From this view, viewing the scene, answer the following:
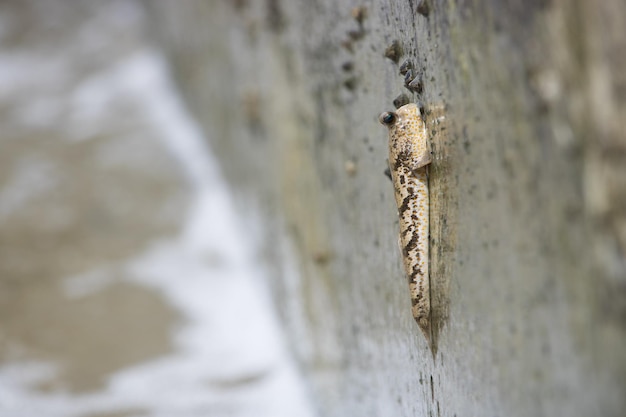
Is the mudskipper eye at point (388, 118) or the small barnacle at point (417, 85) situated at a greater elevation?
the small barnacle at point (417, 85)

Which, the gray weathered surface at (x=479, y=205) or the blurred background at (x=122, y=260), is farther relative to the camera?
the blurred background at (x=122, y=260)

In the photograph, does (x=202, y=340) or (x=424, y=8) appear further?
(x=202, y=340)

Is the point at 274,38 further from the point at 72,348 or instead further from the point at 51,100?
the point at 51,100

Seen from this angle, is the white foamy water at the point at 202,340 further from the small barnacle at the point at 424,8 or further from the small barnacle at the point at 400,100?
the small barnacle at the point at 424,8

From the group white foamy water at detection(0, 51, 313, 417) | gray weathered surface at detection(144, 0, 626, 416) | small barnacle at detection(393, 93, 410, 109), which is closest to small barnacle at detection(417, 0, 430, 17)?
gray weathered surface at detection(144, 0, 626, 416)

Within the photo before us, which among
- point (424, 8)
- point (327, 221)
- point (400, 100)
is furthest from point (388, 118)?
point (327, 221)

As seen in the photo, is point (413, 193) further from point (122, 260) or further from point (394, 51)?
point (122, 260)

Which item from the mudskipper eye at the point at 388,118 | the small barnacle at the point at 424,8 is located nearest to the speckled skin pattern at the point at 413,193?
the mudskipper eye at the point at 388,118
